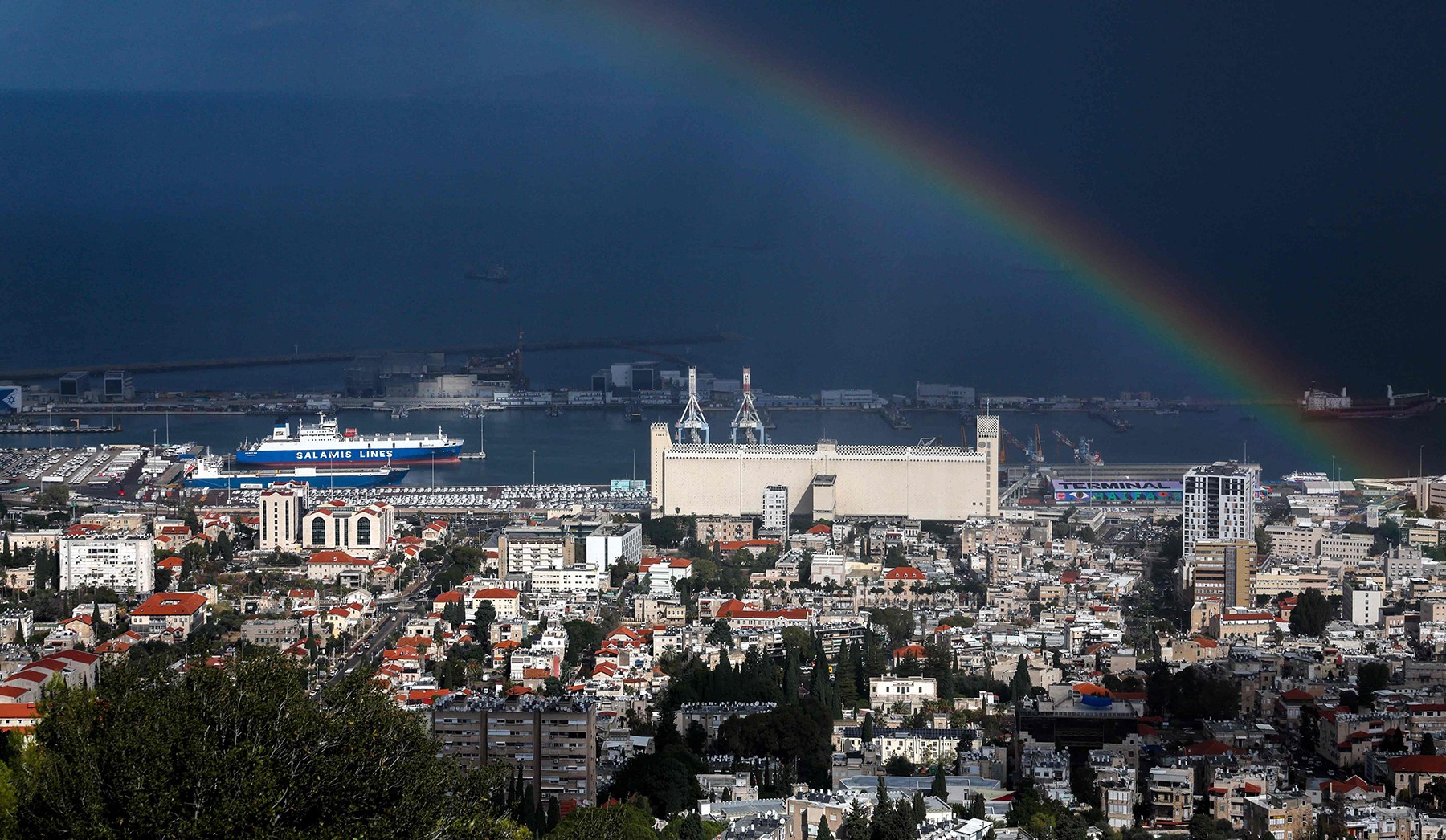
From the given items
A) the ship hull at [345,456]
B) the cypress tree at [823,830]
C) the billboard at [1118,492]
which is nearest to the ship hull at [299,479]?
the ship hull at [345,456]

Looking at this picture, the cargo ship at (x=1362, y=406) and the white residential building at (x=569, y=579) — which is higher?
the cargo ship at (x=1362, y=406)

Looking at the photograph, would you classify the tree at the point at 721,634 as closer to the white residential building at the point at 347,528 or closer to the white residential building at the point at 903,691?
the white residential building at the point at 903,691

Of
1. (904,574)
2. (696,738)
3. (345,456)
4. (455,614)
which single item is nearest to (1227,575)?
(904,574)

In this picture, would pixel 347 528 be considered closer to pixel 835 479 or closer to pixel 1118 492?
pixel 835 479

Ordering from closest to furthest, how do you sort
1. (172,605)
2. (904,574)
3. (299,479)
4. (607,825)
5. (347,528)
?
1. (607,825)
2. (172,605)
3. (904,574)
4. (347,528)
5. (299,479)

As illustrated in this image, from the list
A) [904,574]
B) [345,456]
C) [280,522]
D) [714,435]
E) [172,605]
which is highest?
[714,435]

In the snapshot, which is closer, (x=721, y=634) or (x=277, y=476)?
(x=721, y=634)

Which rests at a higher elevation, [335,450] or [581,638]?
[335,450]
